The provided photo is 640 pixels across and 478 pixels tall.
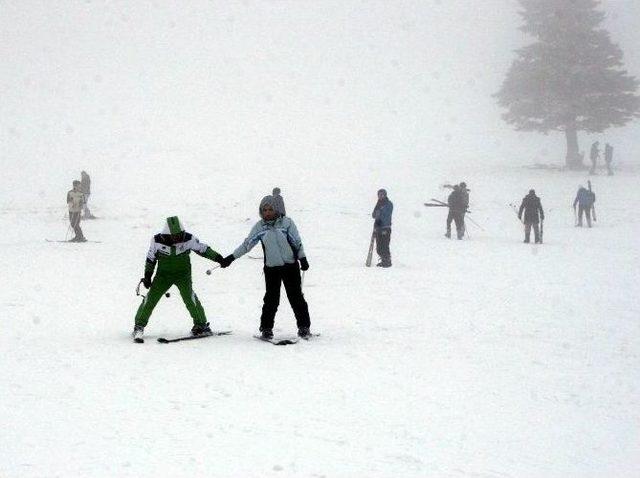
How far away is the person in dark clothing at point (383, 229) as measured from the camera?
16.5 m

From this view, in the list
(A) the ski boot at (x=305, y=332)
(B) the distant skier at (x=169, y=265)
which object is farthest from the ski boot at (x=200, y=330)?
(A) the ski boot at (x=305, y=332)

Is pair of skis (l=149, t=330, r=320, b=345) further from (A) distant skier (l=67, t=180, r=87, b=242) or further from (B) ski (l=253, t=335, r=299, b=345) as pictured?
(A) distant skier (l=67, t=180, r=87, b=242)

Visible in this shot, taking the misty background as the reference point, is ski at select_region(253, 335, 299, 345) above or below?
below

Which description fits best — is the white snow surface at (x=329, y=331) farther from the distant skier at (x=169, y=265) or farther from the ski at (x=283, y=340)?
the distant skier at (x=169, y=265)

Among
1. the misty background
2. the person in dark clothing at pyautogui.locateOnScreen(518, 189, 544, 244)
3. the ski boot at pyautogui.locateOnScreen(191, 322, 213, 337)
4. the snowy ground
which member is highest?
the misty background

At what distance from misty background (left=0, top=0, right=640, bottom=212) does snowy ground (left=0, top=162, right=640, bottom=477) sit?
862 inches

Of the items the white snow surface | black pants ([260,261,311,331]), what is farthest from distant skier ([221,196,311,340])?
the white snow surface

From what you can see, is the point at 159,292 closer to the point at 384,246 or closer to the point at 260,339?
the point at 260,339

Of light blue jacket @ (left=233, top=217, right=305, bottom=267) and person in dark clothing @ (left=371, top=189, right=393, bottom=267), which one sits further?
person in dark clothing @ (left=371, top=189, right=393, bottom=267)

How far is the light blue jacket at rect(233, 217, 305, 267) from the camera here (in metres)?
8.85

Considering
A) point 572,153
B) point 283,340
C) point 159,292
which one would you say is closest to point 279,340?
point 283,340

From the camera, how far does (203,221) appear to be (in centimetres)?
2603

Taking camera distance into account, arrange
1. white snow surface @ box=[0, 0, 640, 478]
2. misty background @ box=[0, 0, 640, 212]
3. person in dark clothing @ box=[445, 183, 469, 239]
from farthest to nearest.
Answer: misty background @ box=[0, 0, 640, 212], person in dark clothing @ box=[445, 183, 469, 239], white snow surface @ box=[0, 0, 640, 478]

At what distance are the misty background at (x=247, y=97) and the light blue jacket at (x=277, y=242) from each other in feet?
87.7
